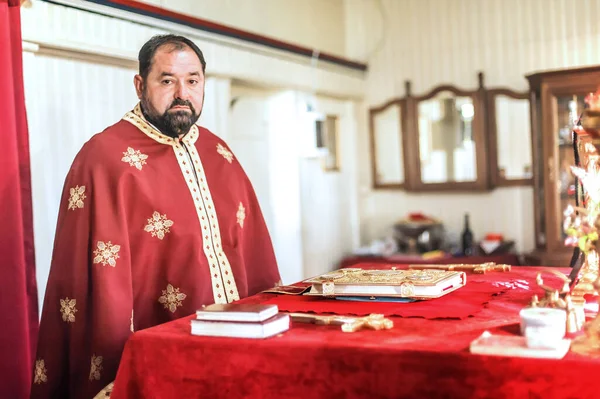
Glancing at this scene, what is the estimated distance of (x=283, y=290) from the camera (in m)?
2.64

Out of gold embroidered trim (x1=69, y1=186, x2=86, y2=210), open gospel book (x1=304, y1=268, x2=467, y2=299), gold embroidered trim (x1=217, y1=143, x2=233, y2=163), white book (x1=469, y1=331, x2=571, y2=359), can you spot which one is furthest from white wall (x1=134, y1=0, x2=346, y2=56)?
white book (x1=469, y1=331, x2=571, y2=359)

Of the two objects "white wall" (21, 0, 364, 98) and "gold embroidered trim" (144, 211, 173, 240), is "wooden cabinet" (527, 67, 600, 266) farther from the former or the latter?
"gold embroidered trim" (144, 211, 173, 240)

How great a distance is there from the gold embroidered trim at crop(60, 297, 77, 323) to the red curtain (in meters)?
0.53

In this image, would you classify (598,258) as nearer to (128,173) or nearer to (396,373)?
(396,373)

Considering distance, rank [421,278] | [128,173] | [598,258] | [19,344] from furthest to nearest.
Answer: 1. [19,344]
2. [128,173]
3. [421,278]
4. [598,258]

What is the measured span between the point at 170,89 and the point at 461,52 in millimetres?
3628

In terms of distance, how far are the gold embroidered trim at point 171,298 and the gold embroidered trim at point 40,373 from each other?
1.63 ft

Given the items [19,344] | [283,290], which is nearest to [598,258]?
[283,290]

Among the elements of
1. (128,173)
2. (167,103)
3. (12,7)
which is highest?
(12,7)

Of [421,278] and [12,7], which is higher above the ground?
[12,7]

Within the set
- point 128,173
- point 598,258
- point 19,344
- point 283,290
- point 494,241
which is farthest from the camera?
point 494,241

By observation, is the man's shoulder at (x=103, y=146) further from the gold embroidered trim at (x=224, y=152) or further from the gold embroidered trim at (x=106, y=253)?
the gold embroidered trim at (x=224, y=152)

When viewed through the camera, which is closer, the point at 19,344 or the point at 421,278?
the point at 421,278

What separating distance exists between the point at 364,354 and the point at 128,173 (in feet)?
5.04
